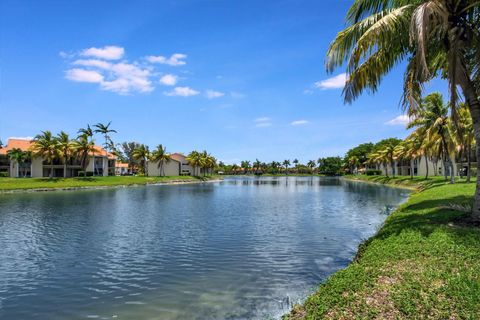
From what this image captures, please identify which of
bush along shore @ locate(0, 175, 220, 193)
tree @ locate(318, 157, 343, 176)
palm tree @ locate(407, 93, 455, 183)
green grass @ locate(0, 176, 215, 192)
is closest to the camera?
palm tree @ locate(407, 93, 455, 183)

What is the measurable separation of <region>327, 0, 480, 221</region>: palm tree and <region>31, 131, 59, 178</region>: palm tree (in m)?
76.4

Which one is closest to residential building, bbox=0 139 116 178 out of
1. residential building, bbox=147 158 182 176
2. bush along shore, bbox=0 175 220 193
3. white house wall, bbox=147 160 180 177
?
bush along shore, bbox=0 175 220 193

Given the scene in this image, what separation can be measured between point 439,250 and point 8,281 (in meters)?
14.2

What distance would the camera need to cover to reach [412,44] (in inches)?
505

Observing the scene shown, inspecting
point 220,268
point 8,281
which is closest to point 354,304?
point 220,268

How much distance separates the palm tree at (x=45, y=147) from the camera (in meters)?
74.9

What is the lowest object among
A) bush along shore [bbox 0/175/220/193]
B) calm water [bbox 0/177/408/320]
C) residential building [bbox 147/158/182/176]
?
calm water [bbox 0/177/408/320]

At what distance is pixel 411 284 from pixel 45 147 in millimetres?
81726

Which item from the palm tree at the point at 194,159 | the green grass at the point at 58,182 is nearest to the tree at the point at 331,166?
the palm tree at the point at 194,159

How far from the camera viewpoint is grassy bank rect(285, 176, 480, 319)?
693 centimetres

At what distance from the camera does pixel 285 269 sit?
1312 centimetres

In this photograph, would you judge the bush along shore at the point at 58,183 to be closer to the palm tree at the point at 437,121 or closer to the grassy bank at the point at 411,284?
the palm tree at the point at 437,121

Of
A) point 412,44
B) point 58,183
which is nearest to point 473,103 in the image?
point 412,44

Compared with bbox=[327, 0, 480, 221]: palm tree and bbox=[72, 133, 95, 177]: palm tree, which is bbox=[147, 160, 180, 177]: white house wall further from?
bbox=[327, 0, 480, 221]: palm tree
